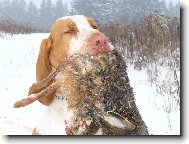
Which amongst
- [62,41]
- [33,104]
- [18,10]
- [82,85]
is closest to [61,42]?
[62,41]

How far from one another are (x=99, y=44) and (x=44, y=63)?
0.30 meters

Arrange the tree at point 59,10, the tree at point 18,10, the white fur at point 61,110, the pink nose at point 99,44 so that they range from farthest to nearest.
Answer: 1. the tree at point 18,10
2. the tree at point 59,10
3. the white fur at point 61,110
4. the pink nose at point 99,44

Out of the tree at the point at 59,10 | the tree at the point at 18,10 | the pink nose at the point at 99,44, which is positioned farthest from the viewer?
the tree at the point at 18,10

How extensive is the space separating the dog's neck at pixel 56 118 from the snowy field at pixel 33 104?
5.0 inches

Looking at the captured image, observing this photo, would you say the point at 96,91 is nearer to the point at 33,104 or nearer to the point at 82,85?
the point at 82,85

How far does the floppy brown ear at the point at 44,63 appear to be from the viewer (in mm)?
2332

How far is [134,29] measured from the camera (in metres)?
2.72

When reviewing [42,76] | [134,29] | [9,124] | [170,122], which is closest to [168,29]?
[134,29]

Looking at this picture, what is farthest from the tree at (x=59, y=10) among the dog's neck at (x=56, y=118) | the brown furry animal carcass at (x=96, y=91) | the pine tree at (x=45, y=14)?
the dog's neck at (x=56, y=118)

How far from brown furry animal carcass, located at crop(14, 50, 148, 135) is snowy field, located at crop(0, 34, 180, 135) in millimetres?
200

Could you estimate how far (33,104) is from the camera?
2512 mm

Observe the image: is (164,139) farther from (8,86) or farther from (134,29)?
(8,86)

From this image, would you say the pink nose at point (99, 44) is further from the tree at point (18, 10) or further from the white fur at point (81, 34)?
the tree at point (18, 10)

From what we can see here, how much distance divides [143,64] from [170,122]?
14.4 inches
